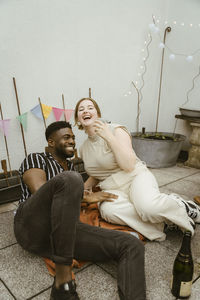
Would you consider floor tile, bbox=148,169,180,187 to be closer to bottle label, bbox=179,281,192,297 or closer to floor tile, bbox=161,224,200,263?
floor tile, bbox=161,224,200,263

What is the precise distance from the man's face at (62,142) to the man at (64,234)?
100 millimetres

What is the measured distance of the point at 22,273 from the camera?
1.36m

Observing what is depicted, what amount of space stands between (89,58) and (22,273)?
239 centimetres

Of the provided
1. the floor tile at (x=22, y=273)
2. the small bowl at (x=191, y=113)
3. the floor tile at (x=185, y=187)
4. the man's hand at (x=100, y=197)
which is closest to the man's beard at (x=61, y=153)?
the man's hand at (x=100, y=197)

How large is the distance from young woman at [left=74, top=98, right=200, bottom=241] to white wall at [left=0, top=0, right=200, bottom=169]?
95 cm

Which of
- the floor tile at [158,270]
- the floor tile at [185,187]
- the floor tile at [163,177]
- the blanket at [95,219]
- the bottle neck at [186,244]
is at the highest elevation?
the bottle neck at [186,244]

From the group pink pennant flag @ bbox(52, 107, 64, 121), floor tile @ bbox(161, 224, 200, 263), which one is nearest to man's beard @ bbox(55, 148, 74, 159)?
floor tile @ bbox(161, 224, 200, 263)

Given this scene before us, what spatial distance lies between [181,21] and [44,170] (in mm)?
3292

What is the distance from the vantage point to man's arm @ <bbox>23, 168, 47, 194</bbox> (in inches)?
53.1

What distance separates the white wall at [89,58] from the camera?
2.34 meters

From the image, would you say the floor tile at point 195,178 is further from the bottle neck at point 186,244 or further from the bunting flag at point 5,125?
the bunting flag at point 5,125

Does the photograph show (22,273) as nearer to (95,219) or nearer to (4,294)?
(4,294)

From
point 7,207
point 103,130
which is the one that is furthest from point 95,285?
point 7,207

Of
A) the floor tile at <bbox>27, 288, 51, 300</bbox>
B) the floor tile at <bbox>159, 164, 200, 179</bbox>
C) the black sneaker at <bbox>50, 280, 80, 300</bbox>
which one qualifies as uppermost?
the black sneaker at <bbox>50, 280, 80, 300</bbox>
